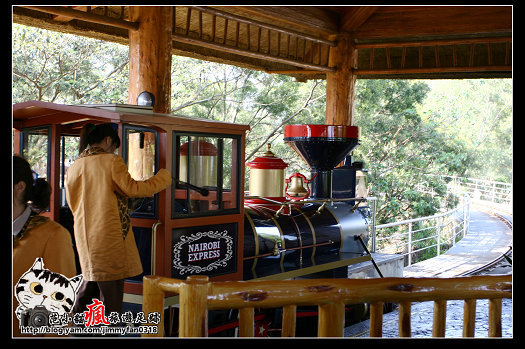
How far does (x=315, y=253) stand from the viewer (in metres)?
4.64

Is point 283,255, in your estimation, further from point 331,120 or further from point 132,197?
point 331,120

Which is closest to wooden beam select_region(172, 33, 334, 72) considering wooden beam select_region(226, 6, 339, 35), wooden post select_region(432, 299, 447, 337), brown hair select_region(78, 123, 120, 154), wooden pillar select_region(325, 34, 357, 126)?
wooden pillar select_region(325, 34, 357, 126)

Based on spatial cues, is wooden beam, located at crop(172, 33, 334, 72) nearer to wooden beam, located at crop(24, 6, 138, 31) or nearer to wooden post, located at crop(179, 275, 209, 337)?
wooden beam, located at crop(24, 6, 138, 31)

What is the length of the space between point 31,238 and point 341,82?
573 centimetres

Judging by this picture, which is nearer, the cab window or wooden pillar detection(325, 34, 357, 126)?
the cab window

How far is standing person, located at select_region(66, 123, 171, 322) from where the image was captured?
2.80 meters

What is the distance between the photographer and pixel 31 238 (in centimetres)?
187

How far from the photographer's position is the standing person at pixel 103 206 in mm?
2799

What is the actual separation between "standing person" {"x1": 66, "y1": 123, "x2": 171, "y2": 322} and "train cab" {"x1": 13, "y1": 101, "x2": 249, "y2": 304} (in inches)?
6.4

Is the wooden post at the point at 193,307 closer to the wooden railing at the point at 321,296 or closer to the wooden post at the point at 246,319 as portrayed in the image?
the wooden railing at the point at 321,296

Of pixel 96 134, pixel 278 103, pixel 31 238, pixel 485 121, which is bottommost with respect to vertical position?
pixel 31 238

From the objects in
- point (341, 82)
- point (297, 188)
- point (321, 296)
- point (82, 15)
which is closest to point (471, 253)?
point (341, 82)

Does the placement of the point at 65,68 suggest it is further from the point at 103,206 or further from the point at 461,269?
the point at 103,206
